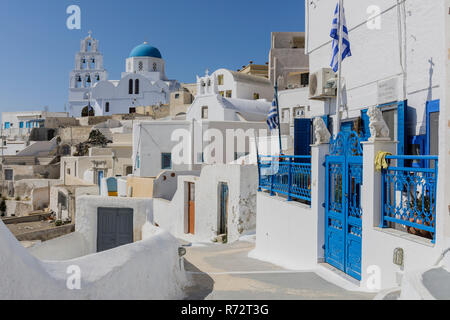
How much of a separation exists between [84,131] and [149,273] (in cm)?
4131

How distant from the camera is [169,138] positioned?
917 inches

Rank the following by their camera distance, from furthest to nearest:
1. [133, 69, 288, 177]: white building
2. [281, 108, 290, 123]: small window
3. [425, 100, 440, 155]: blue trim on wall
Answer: [281, 108, 290, 123]: small window → [133, 69, 288, 177]: white building → [425, 100, 440, 155]: blue trim on wall

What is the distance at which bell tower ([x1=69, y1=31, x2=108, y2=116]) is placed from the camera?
202ft

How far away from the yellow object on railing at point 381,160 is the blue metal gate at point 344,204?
477 millimetres

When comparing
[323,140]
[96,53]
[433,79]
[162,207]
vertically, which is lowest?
[162,207]

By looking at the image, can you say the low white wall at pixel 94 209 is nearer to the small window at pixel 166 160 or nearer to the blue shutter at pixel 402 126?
the blue shutter at pixel 402 126

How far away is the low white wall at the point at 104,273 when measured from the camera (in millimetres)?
3498

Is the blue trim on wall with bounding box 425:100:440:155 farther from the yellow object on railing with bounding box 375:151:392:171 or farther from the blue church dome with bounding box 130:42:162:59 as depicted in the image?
the blue church dome with bounding box 130:42:162:59

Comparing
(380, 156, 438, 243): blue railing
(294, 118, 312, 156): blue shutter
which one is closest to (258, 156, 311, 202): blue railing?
(294, 118, 312, 156): blue shutter

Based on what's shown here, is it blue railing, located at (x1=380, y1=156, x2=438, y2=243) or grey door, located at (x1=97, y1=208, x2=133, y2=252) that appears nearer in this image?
blue railing, located at (x1=380, y1=156, x2=438, y2=243)

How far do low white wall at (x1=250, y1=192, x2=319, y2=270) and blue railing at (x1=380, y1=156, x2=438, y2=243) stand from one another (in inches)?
69.3

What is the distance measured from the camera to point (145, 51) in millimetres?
58438

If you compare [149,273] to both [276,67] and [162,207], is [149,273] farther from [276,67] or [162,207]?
[276,67]
